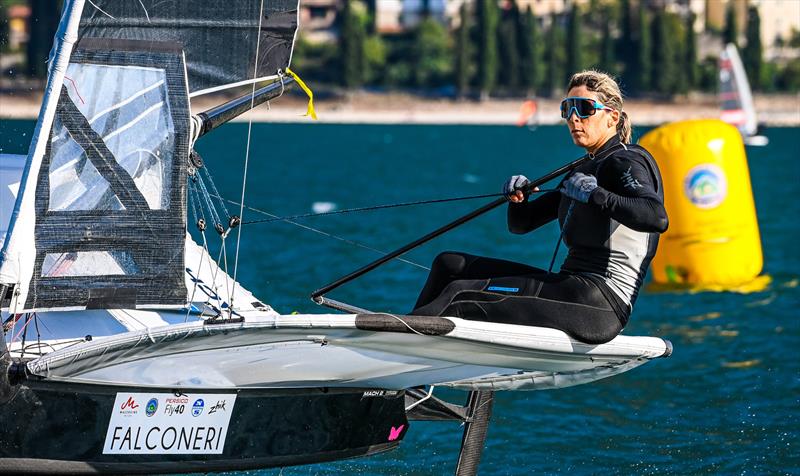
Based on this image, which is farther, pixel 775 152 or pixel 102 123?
pixel 775 152

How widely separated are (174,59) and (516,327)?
6.36 feet

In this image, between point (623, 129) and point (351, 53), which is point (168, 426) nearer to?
point (623, 129)

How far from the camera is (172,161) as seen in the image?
5.63 meters

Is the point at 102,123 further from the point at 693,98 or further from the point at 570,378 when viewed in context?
the point at 693,98

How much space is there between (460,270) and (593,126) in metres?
0.80

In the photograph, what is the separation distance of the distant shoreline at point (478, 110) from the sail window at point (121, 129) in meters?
87.8

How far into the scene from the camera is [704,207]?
494 inches

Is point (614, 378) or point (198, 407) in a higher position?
point (198, 407)

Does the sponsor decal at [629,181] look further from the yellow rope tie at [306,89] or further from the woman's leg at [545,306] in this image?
the yellow rope tie at [306,89]

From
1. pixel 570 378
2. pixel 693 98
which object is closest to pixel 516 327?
pixel 570 378

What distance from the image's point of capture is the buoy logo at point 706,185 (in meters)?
12.4

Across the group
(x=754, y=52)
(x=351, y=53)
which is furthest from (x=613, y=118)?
(x=754, y=52)

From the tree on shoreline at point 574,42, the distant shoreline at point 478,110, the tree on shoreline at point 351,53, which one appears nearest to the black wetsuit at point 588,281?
the distant shoreline at point 478,110

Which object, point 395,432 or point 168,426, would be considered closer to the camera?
point 168,426
